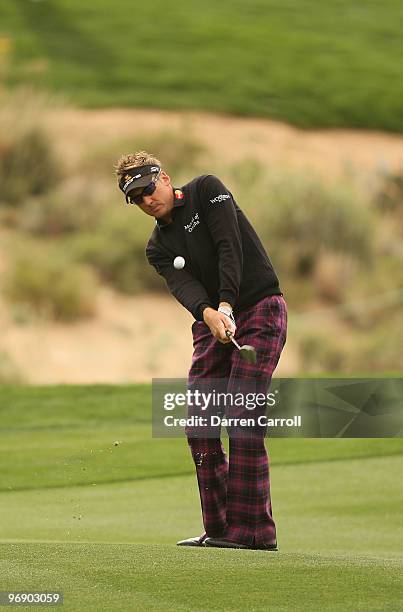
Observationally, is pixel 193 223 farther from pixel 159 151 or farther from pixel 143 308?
pixel 159 151

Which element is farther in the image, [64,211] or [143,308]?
[64,211]

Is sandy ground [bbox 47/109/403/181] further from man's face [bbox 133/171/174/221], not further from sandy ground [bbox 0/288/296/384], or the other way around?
man's face [bbox 133/171/174/221]

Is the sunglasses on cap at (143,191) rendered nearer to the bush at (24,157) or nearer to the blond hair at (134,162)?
the blond hair at (134,162)

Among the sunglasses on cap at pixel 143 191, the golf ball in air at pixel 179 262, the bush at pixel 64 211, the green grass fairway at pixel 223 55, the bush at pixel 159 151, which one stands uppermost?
the green grass fairway at pixel 223 55

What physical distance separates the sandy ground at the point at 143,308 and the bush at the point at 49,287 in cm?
22

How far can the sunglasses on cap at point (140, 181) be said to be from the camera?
6223mm

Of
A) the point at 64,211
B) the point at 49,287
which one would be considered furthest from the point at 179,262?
the point at 64,211

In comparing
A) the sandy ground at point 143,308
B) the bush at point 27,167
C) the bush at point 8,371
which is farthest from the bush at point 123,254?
the bush at point 8,371

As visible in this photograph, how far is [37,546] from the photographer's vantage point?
19.0 ft

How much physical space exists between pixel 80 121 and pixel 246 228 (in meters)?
23.7

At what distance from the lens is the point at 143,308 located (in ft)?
71.1

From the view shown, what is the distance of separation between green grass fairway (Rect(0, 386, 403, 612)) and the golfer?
0.33 meters

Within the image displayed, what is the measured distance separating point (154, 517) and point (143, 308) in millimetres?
13755

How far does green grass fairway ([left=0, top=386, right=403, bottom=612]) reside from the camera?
16.3 ft
